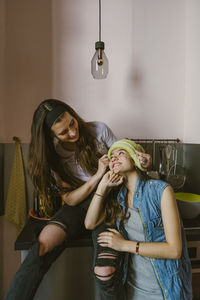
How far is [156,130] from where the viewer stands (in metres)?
1.80

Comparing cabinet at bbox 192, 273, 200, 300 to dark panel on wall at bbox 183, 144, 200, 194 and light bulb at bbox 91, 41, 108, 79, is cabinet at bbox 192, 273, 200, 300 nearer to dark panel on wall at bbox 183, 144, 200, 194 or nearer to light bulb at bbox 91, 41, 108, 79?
dark panel on wall at bbox 183, 144, 200, 194

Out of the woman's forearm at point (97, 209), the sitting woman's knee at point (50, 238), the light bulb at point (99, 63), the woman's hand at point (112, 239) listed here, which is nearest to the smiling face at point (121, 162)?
the woman's forearm at point (97, 209)

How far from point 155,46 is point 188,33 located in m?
0.27

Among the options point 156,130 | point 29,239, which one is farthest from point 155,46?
point 29,239

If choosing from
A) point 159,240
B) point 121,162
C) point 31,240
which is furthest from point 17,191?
point 159,240

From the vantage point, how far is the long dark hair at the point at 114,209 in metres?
1.04

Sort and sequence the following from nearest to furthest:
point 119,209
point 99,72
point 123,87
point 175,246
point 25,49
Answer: point 175,246, point 119,209, point 99,72, point 25,49, point 123,87

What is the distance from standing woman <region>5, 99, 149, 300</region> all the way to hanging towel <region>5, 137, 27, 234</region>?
1.29ft

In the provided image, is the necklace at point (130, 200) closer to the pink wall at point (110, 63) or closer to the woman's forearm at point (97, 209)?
the woman's forearm at point (97, 209)

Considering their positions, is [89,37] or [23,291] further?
[89,37]

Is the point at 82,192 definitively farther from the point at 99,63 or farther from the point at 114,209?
the point at 99,63

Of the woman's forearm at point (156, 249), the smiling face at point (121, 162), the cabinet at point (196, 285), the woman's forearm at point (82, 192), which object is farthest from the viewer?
the cabinet at point (196, 285)

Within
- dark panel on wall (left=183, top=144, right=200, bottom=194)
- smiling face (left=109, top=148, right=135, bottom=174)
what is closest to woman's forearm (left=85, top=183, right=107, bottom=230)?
smiling face (left=109, top=148, right=135, bottom=174)

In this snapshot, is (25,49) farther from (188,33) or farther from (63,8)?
(188,33)
